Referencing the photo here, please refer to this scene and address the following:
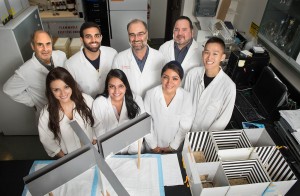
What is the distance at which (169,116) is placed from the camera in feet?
5.89

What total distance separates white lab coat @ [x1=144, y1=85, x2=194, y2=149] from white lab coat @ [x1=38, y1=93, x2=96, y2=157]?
488 mm

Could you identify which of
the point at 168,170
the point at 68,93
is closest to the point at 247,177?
the point at 168,170

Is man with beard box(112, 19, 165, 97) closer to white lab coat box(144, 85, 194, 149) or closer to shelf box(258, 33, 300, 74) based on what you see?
white lab coat box(144, 85, 194, 149)

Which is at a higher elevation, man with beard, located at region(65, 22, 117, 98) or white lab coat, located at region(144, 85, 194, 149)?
man with beard, located at region(65, 22, 117, 98)

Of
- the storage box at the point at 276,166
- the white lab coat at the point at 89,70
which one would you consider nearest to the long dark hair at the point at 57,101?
the white lab coat at the point at 89,70

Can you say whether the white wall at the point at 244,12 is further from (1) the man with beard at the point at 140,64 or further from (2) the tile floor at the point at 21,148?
(2) the tile floor at the point at 21,148

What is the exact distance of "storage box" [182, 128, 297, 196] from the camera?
1.27m

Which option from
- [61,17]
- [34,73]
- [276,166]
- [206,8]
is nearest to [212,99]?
[276,166]

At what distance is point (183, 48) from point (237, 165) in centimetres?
121

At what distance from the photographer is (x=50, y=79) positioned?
1.51 m

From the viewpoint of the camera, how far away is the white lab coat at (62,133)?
5.24ft

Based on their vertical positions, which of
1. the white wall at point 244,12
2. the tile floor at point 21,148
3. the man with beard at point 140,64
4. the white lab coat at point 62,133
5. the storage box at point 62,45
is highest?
the white wall at point 244,12

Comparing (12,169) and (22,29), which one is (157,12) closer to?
(22,29)

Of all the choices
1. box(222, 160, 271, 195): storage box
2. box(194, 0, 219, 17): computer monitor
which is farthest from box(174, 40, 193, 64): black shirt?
box(194, 0, 219, 17): computer monitor
